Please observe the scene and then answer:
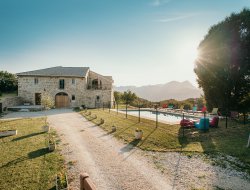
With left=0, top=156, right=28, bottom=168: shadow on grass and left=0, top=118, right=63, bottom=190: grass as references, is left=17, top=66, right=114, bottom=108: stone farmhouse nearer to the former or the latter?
left=0, top=118, right=63, bottom=190: grass

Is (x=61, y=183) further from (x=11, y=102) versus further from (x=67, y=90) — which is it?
(x=67, y=90)

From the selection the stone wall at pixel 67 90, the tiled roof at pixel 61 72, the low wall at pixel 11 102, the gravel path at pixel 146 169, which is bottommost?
the gravel path at pixel 146 169

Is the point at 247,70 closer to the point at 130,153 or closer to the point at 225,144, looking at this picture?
the point at 225,144

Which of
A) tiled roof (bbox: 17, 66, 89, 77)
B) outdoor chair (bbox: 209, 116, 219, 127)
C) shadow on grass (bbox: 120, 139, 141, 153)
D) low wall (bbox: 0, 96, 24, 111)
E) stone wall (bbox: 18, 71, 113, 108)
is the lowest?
shadow on grass (bbox: 120, 139, 141, 153)

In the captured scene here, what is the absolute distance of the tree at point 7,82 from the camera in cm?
4118

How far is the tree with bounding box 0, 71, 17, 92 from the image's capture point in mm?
41178

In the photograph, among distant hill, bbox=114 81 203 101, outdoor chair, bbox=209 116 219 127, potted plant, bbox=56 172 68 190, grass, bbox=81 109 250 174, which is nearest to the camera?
potted plant, bbox=56 172 68 190

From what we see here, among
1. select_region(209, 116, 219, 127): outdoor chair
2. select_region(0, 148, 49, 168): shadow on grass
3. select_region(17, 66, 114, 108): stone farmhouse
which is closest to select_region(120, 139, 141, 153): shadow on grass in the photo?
select_region(0, 148, 49, 168): shadow on grass

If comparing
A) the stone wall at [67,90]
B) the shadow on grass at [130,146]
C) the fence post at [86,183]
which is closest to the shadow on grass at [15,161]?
the shadow on grass at [130,146]

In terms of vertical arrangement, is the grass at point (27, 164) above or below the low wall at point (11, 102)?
below

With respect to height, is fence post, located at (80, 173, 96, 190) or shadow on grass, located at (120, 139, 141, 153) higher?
fence post, located at (80, 173, 96, 190)

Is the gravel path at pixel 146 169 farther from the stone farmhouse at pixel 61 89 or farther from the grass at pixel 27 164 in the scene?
the stone farmhouse at pixel 61 89

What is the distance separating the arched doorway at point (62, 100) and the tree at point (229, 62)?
26.2 metres

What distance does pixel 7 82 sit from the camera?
1645 inches
